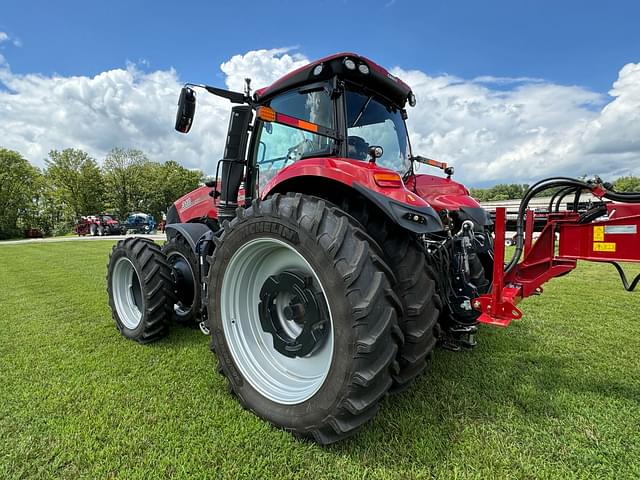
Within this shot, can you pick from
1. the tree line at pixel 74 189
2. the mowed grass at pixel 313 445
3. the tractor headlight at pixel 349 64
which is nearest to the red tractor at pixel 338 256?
the tractor headlight at pixel 349 64

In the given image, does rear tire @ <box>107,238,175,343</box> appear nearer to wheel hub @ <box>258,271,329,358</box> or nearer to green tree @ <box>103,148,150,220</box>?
wheel hub @ <box>258,271,329,358</box>

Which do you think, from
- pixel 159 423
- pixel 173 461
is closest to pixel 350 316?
pixel 173 461

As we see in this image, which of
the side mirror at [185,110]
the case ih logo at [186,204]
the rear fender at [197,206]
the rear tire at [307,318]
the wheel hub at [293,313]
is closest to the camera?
the rear tire at [307,318]

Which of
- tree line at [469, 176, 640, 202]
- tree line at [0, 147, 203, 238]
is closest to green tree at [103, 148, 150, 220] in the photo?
tree line at [0, 147, 203, 238]

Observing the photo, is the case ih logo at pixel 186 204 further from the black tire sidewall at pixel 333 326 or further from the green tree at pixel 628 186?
the green tree at pixel 628 186

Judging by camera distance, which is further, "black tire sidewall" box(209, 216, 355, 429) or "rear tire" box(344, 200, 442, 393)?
"rear tire" box(344, 200, 442, 393)

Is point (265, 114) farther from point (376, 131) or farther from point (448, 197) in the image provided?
point (448, 197)

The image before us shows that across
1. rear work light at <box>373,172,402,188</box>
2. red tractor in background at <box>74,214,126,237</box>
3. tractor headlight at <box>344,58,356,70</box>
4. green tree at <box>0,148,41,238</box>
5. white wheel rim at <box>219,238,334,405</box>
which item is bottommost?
white wheel rim at <box>219,238,334,405</box>

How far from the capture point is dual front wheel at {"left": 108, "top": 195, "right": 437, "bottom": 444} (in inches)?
67.5

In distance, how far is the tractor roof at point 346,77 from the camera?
2.48 m

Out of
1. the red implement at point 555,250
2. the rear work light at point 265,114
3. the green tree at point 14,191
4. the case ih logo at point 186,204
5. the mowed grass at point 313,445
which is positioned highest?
the green tree at point 14,191

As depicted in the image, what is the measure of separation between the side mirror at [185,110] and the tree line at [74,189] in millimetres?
42221

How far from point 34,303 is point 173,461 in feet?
15.9

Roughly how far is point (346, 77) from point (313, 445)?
7.64ft
